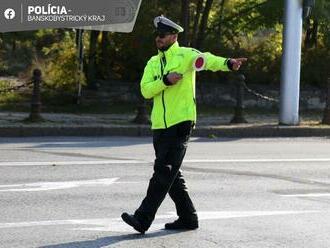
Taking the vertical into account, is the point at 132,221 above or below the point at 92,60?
below

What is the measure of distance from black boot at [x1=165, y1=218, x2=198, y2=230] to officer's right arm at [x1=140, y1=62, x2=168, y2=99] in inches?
48.5

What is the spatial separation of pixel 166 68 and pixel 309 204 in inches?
107

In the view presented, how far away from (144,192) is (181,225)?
1862 millimetres

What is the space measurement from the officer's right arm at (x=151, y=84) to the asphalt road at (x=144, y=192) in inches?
51.1

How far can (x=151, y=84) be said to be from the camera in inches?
257

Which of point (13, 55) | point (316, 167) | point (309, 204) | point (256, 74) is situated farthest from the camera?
point (13, 55)

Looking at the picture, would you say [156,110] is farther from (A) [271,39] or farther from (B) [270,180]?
(A) [271,39]

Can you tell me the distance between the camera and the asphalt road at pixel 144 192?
6582mm

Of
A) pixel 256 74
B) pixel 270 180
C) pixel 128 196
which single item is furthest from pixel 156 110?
pixel 256 74

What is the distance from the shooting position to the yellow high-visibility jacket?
654cm

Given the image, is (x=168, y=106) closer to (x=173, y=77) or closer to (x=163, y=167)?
(x=173, y=77)

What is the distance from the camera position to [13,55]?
1240 inches

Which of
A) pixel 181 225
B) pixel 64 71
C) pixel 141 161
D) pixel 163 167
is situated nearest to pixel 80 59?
pixel 64 71

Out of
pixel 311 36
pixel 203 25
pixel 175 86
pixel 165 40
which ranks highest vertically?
pixel 203 25
